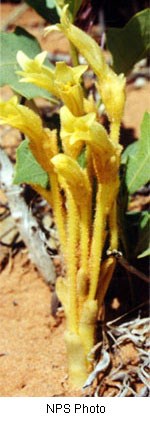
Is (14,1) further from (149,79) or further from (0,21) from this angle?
(149,79)

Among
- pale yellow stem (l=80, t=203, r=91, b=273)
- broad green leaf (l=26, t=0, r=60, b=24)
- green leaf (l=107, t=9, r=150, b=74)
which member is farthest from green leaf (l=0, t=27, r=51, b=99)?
pale yellow stem (l=80, t=203, r=91, b=273)

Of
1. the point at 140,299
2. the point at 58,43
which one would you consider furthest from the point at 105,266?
the point at 58,43

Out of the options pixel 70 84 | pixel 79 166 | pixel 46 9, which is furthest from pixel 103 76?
pixel 46 9

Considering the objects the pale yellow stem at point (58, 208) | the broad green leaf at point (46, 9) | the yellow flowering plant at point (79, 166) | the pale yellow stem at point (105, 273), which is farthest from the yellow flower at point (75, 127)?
the broad green leaf at point (46, 9)

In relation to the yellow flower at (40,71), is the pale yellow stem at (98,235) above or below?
below

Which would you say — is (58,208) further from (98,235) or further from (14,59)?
(14,59)

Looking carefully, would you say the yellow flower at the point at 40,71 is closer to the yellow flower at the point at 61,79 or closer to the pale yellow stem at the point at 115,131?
the yellow flower at the point at 61,79
